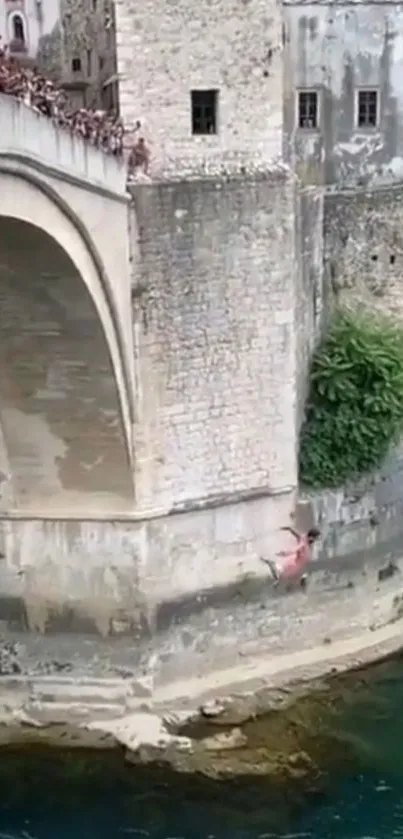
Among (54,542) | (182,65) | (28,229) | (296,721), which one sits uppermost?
(182,65)

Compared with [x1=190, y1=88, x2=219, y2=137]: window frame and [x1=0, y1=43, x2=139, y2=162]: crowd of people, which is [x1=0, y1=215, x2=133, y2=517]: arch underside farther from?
[x1=190, y1=88, x2=219, y2=137]: window frame

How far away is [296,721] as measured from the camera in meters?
11.0

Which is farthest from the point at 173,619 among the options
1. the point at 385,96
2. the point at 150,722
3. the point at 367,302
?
the point at 385,96

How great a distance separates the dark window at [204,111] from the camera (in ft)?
33.8

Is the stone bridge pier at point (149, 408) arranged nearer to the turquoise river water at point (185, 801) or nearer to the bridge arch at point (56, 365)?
the bridge arch at point (56, 365)

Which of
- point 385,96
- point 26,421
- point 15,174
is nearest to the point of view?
point 15,174

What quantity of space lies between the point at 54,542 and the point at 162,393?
1.67 metres

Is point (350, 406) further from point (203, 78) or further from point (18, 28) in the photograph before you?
point (18, 28)

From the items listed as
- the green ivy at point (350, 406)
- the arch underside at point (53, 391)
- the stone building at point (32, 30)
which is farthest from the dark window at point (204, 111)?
the green ivy at point (350, 406)

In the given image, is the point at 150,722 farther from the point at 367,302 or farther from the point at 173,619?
the point at 367,302

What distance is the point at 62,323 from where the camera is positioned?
9.88m

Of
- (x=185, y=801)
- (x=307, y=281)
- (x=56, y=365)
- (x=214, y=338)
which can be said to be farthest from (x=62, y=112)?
(x=185, y=801)

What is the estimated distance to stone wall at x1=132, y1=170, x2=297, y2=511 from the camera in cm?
1036

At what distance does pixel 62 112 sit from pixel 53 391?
243 centimetres
